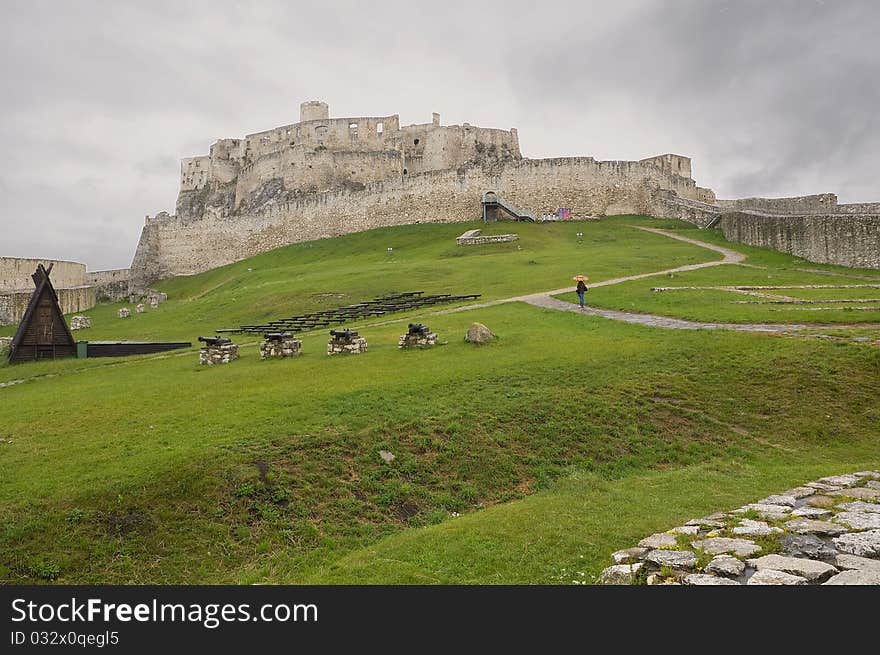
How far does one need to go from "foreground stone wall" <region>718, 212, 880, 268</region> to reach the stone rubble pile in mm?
28638

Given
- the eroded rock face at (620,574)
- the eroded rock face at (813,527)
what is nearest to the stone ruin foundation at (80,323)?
the eroded rock face at (620,574)

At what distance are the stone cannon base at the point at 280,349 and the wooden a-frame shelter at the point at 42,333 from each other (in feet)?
34.8

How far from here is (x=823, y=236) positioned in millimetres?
35406

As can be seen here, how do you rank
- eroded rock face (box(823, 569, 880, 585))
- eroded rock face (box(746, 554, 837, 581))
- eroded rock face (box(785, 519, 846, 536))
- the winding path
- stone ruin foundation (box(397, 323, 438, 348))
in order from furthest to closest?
1. stone ruin foundation (box(397, 323, 438, 348))
2. the winding path
3. eroded rock face (box(785, 519, 846, 536))
4. eroded rock face (box(746, 554, 837, 581))
5. eroded rock face (box(823, 569, 880, 585))

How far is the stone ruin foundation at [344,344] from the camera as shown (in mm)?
19891

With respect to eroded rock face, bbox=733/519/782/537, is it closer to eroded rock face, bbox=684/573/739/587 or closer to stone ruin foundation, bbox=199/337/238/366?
eroded rock face, bbox=684/573/739/587

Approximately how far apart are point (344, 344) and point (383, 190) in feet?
153

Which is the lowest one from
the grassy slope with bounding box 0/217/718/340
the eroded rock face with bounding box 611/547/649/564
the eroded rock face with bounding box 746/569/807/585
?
the eroded rock face with bounding box 611/547/649/564

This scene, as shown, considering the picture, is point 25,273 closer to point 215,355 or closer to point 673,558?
point 215,355

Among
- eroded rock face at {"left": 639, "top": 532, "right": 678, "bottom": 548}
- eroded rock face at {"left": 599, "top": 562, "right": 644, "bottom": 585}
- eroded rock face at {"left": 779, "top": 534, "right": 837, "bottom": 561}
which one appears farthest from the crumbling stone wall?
eroded rock face at {"left": 779, "top": 534, "right": 837, "bottom": 561}

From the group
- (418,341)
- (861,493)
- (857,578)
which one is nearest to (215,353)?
(418,341)

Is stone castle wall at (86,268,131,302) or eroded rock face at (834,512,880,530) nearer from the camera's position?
eroded rock face at (834,512,880,530)

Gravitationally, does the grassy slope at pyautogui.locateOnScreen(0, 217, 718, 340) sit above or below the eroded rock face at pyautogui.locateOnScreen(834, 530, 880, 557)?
above

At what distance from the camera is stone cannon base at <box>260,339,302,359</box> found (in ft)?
67.5
